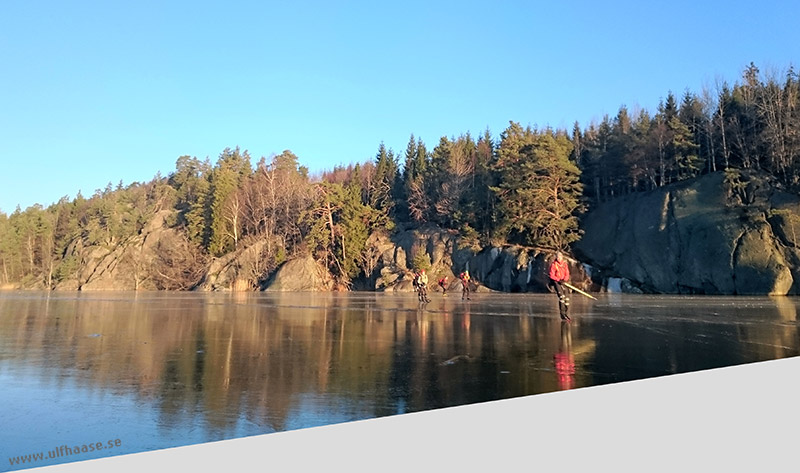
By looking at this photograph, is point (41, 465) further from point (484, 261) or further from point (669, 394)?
point (484, 261)

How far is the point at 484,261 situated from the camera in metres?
51.8

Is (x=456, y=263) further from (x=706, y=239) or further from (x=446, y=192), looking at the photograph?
(x=706, y=239)

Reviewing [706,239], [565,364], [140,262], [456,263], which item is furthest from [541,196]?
[140,262]

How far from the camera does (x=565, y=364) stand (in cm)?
771

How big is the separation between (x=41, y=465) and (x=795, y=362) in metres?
9.75

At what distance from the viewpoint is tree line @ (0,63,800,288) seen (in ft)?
152

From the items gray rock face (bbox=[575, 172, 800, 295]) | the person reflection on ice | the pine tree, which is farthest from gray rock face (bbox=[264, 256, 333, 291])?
the person reflection on ice

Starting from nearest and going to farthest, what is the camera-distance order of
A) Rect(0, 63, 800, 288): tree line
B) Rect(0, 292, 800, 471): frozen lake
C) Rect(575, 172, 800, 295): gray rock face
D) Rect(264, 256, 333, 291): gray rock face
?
Rect(0, 292, 800, 471): frozen lake → Rect(575, 172, 800, 295): gray rock face → Rect(0, 63, 800, 288): tree line → Rect(264, 256, 333, 291): gray rock face

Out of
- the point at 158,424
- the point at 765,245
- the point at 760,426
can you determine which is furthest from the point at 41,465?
the point at 765,245

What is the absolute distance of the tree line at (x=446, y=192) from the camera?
46.4 meters

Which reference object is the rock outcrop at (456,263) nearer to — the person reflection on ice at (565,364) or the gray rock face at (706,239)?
the gray rock face at (706,239)

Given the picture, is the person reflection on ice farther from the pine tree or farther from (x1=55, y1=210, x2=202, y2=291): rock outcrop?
(x1=55, y1=210, x2=202, y2=291): rock outcrop

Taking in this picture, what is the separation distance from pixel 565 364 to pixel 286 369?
4321 mm

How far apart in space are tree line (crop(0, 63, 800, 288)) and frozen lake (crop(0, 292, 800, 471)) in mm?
36216
